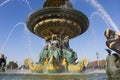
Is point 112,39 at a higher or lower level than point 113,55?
higher

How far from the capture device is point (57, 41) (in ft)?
73.5

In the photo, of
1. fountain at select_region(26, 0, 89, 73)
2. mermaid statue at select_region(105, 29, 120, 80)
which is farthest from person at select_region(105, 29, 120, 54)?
fountain at select_region(26, 0, 89, 73)

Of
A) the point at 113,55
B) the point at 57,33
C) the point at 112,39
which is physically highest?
the point at 57,33

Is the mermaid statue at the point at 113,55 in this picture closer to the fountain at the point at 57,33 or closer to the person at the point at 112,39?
the person at the point at 112,39

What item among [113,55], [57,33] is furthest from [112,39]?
[57,33]

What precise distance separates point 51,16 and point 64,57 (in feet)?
13.8

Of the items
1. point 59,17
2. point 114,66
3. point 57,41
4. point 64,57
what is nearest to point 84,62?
point 64,57

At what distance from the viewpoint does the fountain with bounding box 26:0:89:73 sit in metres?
20.9

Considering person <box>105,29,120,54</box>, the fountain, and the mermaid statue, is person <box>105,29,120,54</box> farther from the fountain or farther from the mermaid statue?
the fountain

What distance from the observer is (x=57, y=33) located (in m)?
22.9

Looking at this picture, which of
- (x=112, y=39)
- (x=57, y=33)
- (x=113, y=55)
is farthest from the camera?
(x=57, y=33)

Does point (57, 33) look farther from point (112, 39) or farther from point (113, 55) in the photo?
point (112, 39)

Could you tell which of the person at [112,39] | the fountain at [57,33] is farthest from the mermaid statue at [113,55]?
the fountain at [57,33]

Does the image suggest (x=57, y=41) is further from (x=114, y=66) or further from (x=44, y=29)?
(x=114, y=66)
